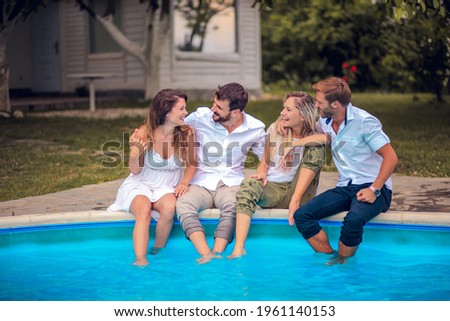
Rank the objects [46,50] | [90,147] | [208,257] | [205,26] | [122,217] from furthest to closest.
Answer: [46,50] → [205,26] → [90,147] → [122,217] → [208,257]

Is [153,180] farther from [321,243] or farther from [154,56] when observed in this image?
[154,56]

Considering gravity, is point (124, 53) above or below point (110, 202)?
above

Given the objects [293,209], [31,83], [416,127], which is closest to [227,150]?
[293,209]

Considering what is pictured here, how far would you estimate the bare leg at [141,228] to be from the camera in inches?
230

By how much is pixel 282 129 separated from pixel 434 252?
1455mm

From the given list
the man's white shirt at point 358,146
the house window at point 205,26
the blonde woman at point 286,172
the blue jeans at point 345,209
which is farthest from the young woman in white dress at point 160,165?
the house window at point 205,26

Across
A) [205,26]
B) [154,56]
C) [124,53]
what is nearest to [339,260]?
[154,56]

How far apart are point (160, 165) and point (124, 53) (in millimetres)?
13836

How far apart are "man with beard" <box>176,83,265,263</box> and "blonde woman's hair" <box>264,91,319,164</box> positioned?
140mm

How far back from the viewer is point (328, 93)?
18.6 feet

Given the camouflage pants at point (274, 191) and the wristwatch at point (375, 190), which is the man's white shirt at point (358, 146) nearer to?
the wristwatch at point (375, 190)

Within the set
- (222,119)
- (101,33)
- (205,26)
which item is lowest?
(222,119)

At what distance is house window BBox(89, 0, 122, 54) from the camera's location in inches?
786

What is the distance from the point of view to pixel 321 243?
19.1 feet
